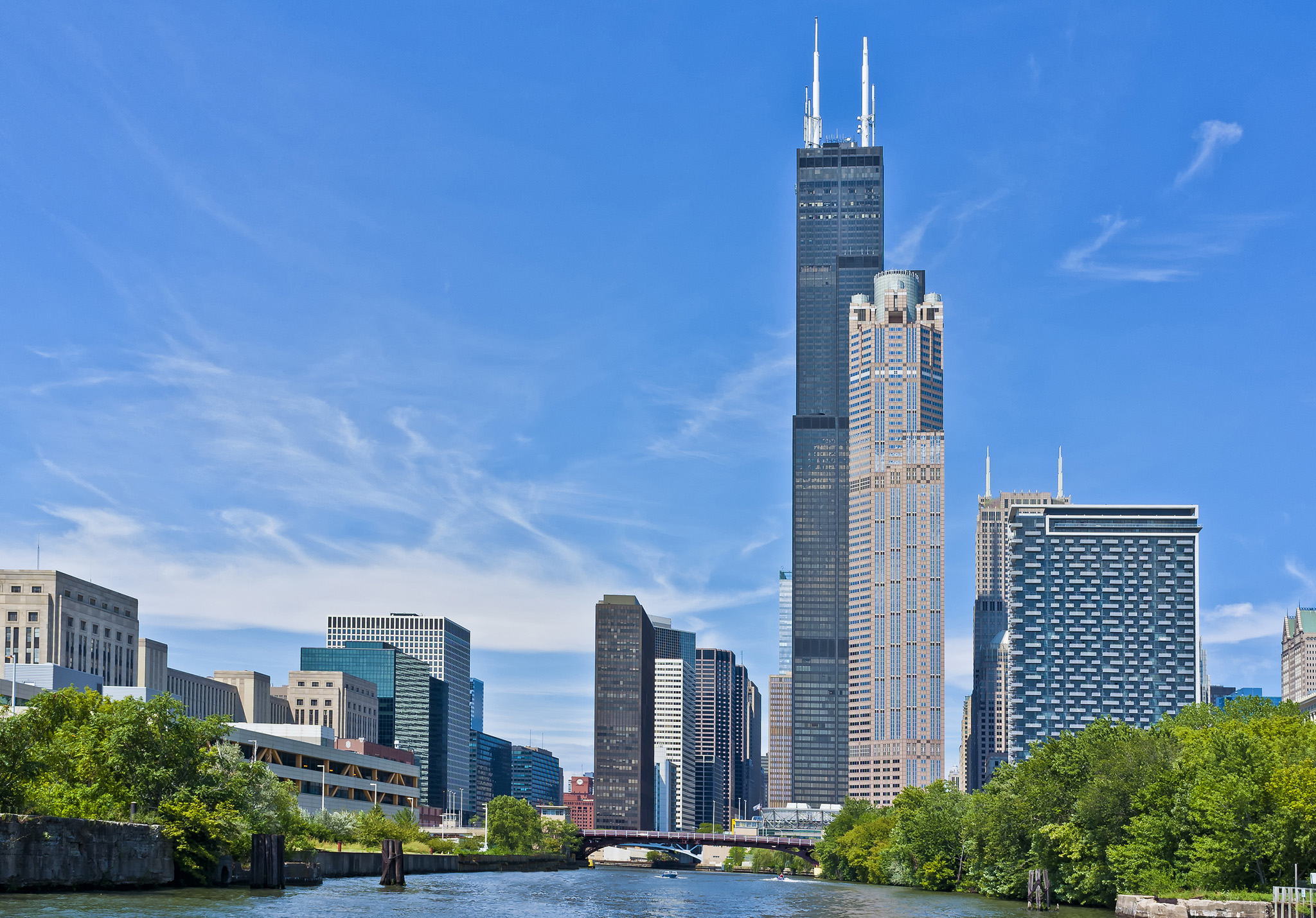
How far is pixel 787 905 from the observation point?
143 meters

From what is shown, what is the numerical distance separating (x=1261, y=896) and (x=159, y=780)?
7577cm

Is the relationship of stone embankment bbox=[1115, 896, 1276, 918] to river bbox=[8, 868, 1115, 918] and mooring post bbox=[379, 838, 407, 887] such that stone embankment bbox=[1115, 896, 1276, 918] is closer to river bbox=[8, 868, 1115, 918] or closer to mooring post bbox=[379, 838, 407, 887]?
river bbox=[8, 868, 1115, 918]

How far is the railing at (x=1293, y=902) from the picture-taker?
3295 inches

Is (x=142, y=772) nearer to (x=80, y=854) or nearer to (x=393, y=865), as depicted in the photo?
(x=80, y=854)

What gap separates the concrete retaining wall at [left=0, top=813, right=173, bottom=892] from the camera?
84000 mm

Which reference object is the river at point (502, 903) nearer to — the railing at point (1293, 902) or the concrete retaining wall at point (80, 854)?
the concrete retaining wall at point (80, 854)

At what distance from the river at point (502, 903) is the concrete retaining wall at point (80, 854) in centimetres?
165

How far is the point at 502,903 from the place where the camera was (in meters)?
125

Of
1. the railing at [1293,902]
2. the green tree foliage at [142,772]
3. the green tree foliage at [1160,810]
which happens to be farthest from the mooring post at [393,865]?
the railing at [1293,902]

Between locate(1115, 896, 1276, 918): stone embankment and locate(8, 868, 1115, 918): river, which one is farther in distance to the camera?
locate(1115, 896, 1276, 918): stone embankment

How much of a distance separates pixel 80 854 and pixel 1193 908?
70577 millimetres

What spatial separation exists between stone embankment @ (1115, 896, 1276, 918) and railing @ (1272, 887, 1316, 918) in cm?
66

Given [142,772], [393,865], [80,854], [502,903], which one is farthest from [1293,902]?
[393,865]

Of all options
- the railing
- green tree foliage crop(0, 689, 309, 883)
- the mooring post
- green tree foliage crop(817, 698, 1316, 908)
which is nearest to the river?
the mooring post
